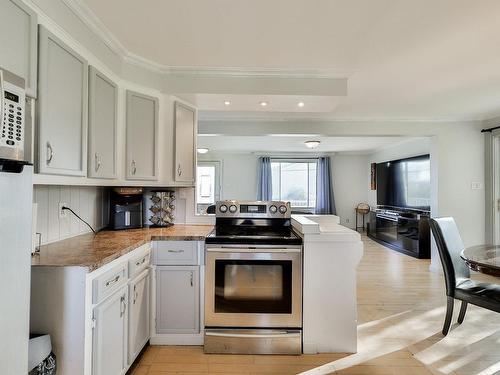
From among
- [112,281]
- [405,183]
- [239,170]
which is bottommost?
[112,281]

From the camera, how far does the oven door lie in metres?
2.23

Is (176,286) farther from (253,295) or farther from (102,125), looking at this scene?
(102,125)

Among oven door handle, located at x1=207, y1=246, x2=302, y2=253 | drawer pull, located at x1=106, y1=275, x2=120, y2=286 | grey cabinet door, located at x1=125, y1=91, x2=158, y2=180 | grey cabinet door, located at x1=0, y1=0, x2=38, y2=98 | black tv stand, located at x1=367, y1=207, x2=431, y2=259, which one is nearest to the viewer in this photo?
grey cabinet door, located at x1=0, y1=0, x2=38, y2=98

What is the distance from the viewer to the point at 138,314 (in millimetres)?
2053

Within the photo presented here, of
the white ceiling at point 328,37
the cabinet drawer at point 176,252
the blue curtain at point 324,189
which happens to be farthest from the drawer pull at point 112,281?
the blue curtain at point 324,189

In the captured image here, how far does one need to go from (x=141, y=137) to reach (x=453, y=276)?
2.87m

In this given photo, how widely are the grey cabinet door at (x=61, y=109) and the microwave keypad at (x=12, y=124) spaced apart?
1.61ft

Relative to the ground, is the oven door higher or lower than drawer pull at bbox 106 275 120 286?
lower

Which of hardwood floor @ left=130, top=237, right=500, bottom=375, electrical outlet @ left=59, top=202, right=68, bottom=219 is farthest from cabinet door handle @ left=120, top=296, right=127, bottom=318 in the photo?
electrical outlet @ left=59, top=202, right=68, bottom=219

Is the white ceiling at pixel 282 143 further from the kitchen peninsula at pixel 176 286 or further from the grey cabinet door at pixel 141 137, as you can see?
the kitchen peninsula at pixel 176 286

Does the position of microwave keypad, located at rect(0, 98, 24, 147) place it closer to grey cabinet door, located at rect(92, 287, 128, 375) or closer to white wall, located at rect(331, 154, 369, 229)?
grey cabinet door, located at rect(92, 287, 128, 375)

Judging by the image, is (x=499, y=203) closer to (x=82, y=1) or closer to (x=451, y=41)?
(x=451, y=41)

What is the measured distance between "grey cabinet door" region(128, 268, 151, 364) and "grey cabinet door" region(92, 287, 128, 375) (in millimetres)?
75

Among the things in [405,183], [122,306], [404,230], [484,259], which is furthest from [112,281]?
[405,183]
